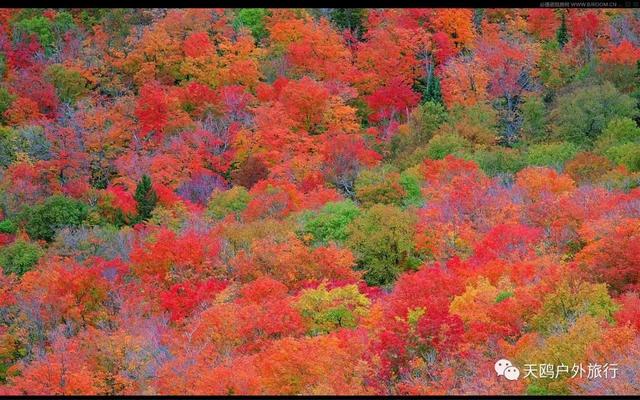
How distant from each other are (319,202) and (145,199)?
1415 centimetres

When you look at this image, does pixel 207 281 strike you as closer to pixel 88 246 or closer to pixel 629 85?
pixel 88 246

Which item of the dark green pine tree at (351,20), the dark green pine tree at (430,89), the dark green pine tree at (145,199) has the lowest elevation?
the dark green pine tree at (145,199)

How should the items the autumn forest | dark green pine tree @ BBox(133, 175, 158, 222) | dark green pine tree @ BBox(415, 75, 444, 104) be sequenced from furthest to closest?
dark green pine tree @ BBox(415, 75, 444, 104), dark green pine tree @ BBox(133, 175, 158, 222), the autumn forest

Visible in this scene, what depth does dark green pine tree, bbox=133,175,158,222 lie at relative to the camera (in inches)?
2783

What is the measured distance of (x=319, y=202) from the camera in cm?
6712

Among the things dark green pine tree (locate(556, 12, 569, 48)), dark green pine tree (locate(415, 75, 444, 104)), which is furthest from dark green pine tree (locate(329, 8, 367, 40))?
dark green pine tree (locate(556, 12, 569, 48))

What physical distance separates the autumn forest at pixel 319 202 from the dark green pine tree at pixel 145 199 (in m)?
0.23

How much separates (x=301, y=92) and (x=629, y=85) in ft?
101

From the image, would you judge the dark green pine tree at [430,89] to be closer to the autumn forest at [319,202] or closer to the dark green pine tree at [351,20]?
the autumn forest at [319,202]

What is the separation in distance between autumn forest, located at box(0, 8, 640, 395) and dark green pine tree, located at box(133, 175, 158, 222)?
0.23 m

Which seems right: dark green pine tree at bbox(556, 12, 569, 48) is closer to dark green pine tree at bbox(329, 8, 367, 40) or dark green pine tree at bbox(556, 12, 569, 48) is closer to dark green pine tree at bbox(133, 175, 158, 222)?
dark green pine tree at bbox(329, 8, 367, 40)

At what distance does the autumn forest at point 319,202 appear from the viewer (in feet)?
108

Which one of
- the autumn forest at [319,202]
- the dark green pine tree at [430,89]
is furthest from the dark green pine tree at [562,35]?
the dark green pine tree at [430,89]

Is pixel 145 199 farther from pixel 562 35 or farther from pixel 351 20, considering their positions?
pixel 562 35
